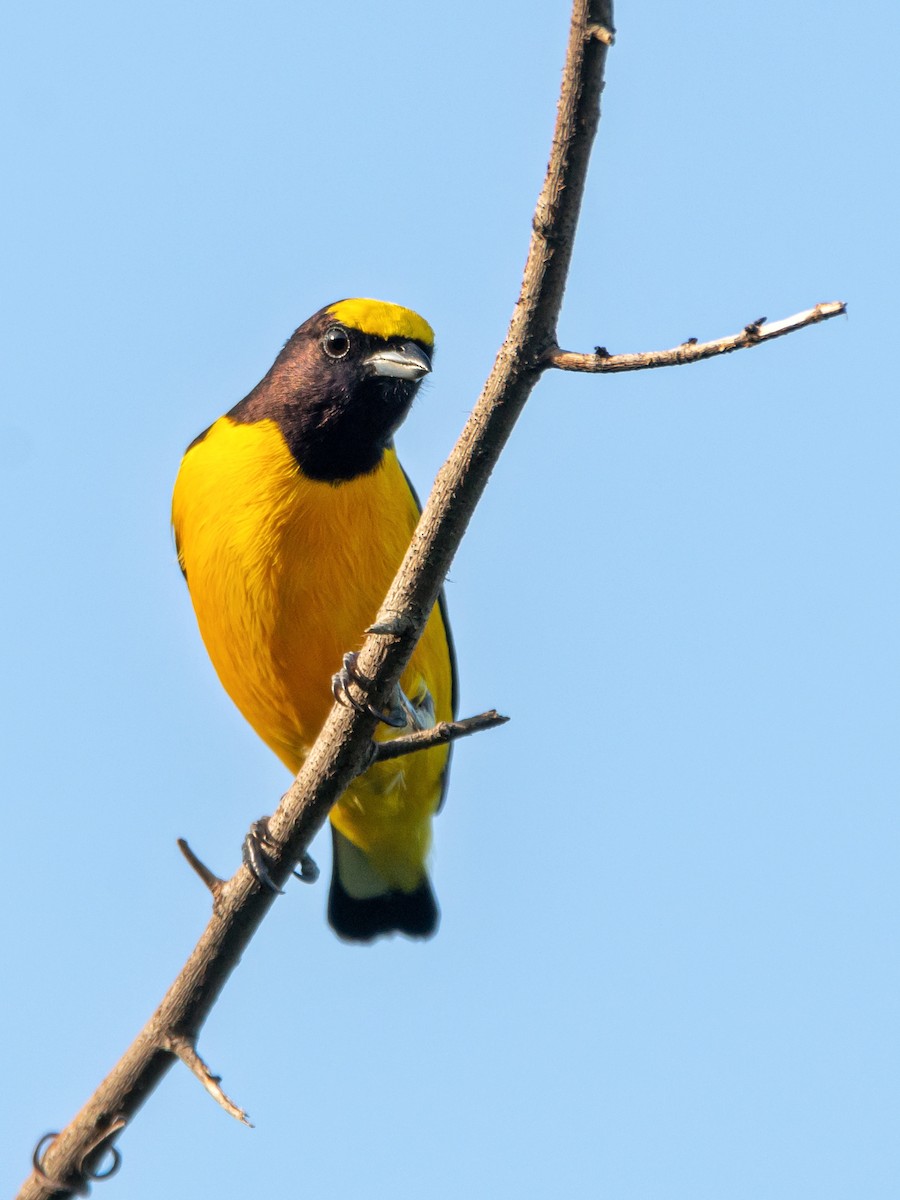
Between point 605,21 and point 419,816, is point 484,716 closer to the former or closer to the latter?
point 605,21

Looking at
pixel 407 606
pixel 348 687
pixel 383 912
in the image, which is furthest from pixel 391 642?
pixel 383 912

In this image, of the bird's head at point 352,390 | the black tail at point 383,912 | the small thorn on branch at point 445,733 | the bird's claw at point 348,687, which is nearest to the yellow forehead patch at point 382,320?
the bird's head at point 352,390

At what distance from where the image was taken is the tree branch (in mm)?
3500

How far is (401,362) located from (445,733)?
8.30 feet

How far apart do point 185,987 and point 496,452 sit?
7.44ft

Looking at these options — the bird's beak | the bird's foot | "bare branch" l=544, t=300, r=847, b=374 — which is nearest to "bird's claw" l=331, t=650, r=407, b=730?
the bird's foot

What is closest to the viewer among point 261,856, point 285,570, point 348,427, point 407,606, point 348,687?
point 407,606

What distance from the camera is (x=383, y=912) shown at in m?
7.56

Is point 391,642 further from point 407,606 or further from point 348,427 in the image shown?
point 348,427

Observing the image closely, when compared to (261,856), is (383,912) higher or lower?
higher

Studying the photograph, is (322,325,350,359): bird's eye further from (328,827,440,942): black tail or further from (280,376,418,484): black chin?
(328,827,440,942): black tail

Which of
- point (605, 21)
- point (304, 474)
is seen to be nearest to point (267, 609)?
point (304, 474)

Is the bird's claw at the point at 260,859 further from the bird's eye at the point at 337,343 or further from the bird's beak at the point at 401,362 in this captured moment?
the bird's eye at the point at 337,343

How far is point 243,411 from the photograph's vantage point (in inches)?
264
